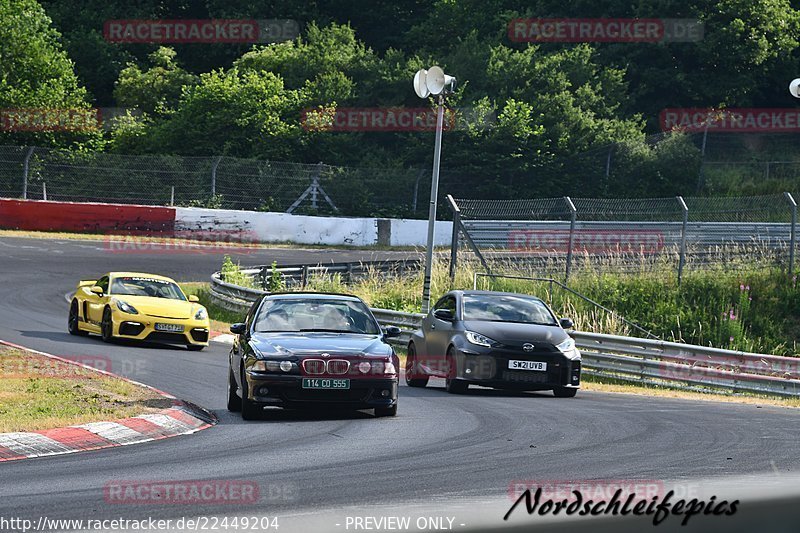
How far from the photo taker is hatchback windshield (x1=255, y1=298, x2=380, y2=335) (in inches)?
526

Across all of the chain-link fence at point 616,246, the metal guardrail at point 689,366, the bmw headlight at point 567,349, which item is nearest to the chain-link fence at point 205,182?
the chain-link fence at point 616,246

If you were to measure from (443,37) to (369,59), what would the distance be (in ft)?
22.2

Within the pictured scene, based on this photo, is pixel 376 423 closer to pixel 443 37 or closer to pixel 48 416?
pixel 48 416

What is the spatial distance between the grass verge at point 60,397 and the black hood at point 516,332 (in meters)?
4.66

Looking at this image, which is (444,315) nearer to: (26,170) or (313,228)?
(313,228)

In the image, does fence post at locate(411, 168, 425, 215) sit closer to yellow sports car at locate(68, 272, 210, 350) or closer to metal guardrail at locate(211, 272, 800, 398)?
yellow sports car at locate(68, 272, 210, 350)

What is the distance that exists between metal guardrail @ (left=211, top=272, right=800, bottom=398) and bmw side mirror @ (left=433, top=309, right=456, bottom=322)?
376cm

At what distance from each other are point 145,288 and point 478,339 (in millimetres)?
8397

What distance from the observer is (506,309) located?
1711cm

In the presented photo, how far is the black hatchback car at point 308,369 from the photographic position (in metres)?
12.2

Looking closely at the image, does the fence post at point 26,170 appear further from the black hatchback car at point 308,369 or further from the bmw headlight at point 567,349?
the black hatchback car at point 308,369

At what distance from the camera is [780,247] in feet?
86.2

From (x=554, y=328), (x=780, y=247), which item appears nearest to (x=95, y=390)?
(x=554, y=328)

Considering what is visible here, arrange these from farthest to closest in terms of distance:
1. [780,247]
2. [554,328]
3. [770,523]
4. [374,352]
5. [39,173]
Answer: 1. [39,173]
2. [780,247]
3. [554,328]
4. [374,352]
5. [770,523]
